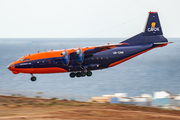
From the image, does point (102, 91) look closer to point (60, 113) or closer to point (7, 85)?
point (7, 85)

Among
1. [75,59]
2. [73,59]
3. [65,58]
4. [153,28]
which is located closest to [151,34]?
[153,28]

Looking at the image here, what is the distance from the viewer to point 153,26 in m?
49.6

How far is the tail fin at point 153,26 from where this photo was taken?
49.3 m

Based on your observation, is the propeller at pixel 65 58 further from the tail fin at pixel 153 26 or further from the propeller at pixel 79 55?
the tail fin at pixel 153 26

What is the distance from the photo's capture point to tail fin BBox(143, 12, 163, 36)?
162 ft

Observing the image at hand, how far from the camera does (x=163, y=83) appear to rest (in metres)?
102

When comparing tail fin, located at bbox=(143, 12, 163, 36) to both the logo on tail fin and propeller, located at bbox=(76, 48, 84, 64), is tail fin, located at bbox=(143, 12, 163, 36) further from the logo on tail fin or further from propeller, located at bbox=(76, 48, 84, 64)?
propeller, located at bbox=(76, 48, 84, 64)

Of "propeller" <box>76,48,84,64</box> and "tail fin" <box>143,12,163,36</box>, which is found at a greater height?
"tail fin" <box>143,12,163,36</box>

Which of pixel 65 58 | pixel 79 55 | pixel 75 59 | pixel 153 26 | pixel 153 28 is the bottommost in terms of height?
pixel 75 59

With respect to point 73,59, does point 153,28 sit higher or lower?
higher

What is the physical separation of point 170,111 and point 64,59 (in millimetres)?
17237

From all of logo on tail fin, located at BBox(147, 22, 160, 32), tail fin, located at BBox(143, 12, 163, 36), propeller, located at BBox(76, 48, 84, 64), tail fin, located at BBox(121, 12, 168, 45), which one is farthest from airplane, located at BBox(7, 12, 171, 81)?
logo on tail fin, located at BBox(147, 22, 160, 32)

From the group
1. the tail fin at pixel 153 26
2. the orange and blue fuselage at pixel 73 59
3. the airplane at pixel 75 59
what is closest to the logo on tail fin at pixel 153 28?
the tail fin at pixel 153 26

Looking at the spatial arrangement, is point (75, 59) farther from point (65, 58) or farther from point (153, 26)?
point (153, 26)
